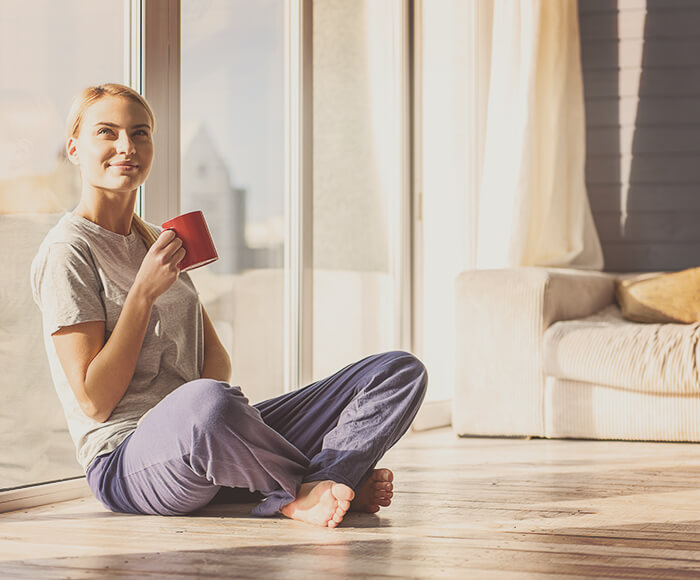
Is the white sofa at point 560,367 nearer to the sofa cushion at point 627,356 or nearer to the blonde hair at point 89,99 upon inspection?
the sofa cushion at point 627,356

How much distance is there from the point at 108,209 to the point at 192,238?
0.79 ft

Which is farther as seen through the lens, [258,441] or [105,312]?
[105,312]

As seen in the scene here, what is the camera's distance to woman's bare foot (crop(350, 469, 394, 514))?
5.94 feet

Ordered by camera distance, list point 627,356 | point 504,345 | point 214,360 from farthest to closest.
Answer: point 504,345
point 627,356
point 214,360

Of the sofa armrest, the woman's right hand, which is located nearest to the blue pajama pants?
the woman's right hand

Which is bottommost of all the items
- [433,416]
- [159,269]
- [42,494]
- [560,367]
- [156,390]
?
[433,416]

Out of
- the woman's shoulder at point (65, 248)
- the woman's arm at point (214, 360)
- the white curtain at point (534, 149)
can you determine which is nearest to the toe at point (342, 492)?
the woman's arm at point (214, 360)

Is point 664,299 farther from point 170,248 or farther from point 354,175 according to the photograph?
point 170,248

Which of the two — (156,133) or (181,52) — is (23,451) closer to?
(156,133)

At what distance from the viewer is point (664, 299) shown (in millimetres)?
3549

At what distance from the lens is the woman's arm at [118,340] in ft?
5.52

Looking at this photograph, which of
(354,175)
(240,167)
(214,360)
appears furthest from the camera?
(354,175)

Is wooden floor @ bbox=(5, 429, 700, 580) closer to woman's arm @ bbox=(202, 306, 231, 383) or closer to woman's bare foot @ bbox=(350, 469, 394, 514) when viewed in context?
woman's bare foot @ bbox=(350, 469, 394, 514)

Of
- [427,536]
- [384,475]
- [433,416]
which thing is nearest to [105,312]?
[384,475]
